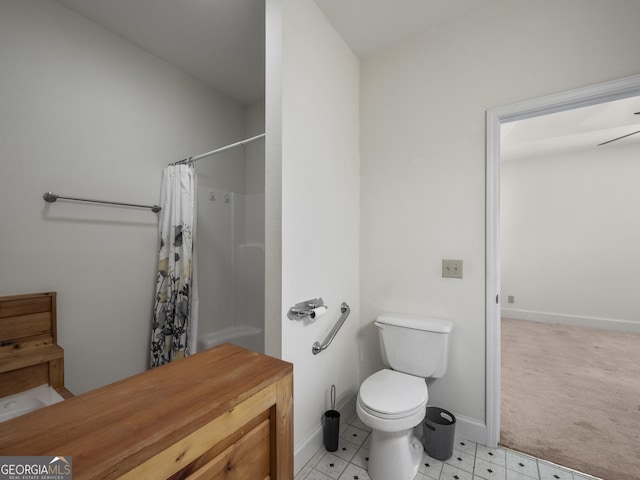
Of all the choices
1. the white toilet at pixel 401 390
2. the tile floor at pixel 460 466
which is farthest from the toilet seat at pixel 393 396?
the tile floor at pixel 460 466

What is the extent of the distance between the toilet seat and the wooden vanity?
0.81 meters

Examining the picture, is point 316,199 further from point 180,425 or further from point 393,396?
point 180,425

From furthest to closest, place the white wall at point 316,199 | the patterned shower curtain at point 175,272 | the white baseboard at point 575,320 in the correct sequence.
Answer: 1. the white baseboard at point 575,320
2. the patterned shower curtain at point 175,272
3. the white wall at point 316,199

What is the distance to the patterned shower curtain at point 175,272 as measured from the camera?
2021 millimetres

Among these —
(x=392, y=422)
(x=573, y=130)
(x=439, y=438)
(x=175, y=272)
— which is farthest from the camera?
(x=573, y=130)

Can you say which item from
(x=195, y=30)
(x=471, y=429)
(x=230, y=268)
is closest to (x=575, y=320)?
(x=471, y=429)

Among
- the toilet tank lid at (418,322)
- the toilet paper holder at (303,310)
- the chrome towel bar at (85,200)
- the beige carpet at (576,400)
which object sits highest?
the chrome towel bar at (85,200)

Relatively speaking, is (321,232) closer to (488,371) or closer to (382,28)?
(488,371)

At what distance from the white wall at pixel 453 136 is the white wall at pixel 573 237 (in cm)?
308

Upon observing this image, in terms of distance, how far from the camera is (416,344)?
1748 millimetres

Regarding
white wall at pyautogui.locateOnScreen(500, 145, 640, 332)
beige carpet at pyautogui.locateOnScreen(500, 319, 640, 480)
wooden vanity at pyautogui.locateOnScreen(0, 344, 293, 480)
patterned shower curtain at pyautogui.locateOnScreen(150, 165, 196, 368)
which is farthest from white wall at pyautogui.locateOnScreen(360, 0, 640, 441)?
white wall at pyautogui.locateOnScreen(500, 145, 640, 332)

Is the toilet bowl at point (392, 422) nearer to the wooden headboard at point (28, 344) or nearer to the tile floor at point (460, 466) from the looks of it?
the tile floor at point (460, 466)

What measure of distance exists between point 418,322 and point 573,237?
141 inches

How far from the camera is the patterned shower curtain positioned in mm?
2021
